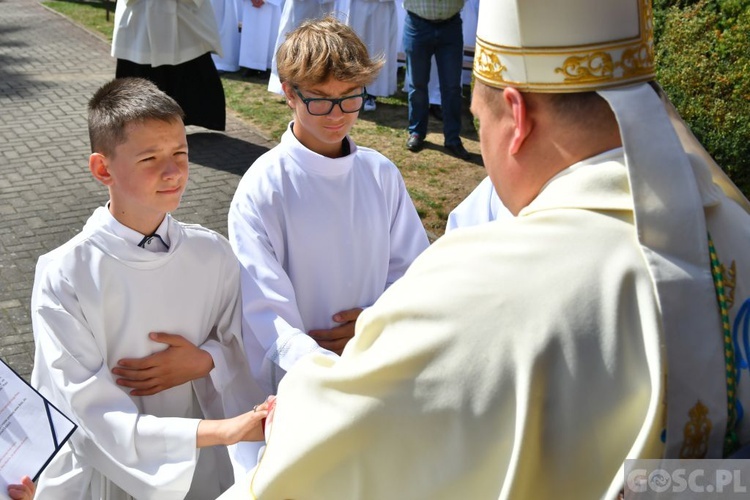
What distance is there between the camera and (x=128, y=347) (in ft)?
8.91

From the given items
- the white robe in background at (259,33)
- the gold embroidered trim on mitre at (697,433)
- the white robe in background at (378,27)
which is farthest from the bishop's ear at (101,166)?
the white robe in background at (259,33)

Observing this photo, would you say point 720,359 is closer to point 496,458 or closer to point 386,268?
Result: point 496,458

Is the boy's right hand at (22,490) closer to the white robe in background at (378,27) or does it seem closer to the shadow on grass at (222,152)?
the shadow on grass at (222,152)

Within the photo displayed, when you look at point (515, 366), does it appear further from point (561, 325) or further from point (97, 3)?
point (97, 3)

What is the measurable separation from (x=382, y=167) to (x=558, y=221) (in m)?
1.77

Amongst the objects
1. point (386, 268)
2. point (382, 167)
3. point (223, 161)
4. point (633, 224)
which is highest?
point (633, 224)

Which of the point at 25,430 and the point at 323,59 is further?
the point at 323,59

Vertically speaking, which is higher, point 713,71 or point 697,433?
point 697,433

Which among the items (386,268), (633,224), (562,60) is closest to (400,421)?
(633,224)

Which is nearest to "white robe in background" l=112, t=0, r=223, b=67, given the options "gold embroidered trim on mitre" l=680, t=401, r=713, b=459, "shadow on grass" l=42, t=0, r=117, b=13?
"shadow on grass" l=42, t=0, r=117, b=13

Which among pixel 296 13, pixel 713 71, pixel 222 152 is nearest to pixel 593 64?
pixel 713 71

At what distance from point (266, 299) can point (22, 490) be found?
919 millimetres

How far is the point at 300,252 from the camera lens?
119 inches

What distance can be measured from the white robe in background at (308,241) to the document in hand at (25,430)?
716 millimetres
